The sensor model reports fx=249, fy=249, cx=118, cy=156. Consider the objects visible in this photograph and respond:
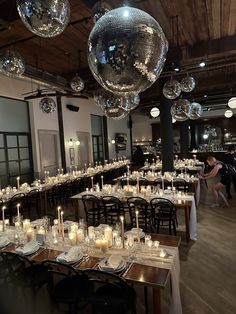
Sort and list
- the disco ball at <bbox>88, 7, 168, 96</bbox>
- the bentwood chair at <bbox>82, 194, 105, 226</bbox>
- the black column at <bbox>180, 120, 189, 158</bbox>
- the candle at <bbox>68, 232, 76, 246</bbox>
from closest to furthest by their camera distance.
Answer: the disco ball at <bbox>88, 7, 168, 96</bbox> < the candle at <bbox>68, 232, 76, 246</bbox> < the bentwood chair at <bbox>82, 194, 105, 226</bbox> < the black column at <bbox>180, 120, 189, 158</bbox>

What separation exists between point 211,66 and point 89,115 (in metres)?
8.56

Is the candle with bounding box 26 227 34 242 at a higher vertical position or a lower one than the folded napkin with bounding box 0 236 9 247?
higher

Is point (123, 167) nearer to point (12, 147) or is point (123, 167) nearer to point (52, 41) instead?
point (12, 147)

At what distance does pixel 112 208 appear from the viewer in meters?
6.57

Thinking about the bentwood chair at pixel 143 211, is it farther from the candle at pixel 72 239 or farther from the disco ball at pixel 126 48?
the disco ball at pixel 126 48

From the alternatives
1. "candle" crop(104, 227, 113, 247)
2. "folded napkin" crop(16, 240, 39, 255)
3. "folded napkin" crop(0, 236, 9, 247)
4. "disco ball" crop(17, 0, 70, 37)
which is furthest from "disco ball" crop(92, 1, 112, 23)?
"folded napkin" crop(0, 236, 9, 247)

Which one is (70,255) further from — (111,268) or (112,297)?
(112,297)

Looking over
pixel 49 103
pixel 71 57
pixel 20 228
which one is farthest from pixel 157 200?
pixel 71 57

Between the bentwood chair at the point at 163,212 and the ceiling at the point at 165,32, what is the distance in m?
3.53

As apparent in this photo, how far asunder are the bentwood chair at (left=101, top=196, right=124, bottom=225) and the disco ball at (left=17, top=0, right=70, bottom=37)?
4.22 m

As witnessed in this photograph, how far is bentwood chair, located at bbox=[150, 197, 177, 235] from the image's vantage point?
5.33 meters

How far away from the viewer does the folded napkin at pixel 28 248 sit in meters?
3.28

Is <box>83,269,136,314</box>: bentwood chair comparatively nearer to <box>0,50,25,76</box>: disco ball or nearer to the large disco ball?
<box>0,50,25,76</box>: disco ball

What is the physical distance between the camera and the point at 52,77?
7379mm
